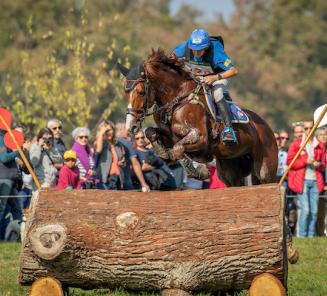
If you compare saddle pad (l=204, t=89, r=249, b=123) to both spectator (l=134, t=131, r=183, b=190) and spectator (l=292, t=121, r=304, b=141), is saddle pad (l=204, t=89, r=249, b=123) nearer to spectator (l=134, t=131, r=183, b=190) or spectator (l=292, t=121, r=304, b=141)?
spectator (l=134, t=131, r=183, b=190)

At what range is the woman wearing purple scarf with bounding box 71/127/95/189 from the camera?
13.9 meters

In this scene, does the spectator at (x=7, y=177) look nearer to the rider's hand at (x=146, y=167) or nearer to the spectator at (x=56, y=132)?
the spectator at (x=56, y=132)

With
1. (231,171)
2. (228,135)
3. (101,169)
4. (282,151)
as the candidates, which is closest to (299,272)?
(231,171)

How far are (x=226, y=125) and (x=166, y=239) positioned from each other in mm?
3077

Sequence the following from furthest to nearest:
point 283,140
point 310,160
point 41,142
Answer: point 283,140
point 310,160
point 41,142

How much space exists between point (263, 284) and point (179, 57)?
3.98 m

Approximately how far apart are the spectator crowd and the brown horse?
237cm

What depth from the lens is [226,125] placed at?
1083 cm

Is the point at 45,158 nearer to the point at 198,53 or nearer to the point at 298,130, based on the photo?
the point at 198,53

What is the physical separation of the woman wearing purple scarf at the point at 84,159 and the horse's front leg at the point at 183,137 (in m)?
3.60

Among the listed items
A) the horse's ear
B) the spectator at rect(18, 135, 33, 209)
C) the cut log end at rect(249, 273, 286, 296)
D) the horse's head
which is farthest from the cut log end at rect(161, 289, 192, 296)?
the spectator at rect(18, 135, 33, 209)

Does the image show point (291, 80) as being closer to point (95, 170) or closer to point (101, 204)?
point (95, 170)

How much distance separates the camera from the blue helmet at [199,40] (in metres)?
Answer: 10.5

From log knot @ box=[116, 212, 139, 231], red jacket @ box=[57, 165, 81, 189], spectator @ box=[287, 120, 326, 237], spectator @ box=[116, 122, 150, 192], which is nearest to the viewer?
log knot @ box=[116, 212, 139, 231]
